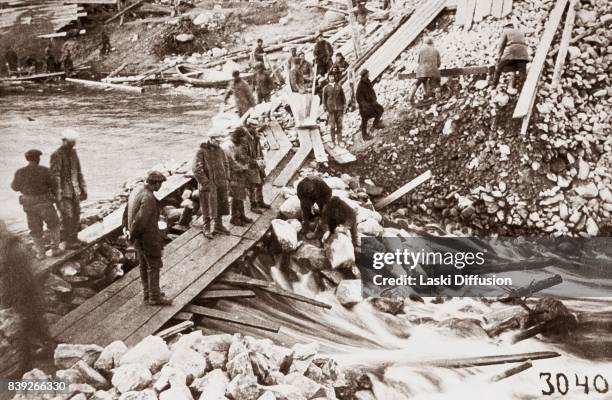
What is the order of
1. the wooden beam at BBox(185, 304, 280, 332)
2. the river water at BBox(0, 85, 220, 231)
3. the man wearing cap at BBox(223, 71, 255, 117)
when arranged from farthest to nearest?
1. the man wearing cap at BBox(223, 71, 255, 117)
2. the river water at BBox(0, 85, 220, 231)
3. the wooden beam at BBox(185, 304, 280, 332)

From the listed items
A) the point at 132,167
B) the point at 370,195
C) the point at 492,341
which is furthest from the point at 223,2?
the point at 492,341

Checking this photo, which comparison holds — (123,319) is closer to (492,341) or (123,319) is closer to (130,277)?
(130,277)

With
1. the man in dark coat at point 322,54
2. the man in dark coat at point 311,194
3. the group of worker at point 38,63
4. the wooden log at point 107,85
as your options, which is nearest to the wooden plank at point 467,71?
the man in dark coat at point 322,54

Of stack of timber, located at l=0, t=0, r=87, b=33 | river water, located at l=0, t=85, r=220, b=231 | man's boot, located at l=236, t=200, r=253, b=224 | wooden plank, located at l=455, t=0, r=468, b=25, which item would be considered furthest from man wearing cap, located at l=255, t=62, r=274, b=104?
wooden plank, located at l=455, t=0, r=468, b=25

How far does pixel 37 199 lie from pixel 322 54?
2195 millimetres

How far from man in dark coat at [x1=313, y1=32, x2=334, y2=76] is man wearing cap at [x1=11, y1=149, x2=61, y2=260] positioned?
2020 mm

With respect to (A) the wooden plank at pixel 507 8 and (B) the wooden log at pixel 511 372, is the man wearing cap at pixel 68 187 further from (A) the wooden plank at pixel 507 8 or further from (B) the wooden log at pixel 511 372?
(A) the wooden plank at pixel 507 8

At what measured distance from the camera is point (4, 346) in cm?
329

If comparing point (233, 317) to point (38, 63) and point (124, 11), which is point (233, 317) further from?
point (124, 11)

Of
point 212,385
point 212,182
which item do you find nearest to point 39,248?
point 212,182

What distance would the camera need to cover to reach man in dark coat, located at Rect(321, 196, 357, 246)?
3.81m

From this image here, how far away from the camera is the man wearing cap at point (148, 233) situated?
3303mm

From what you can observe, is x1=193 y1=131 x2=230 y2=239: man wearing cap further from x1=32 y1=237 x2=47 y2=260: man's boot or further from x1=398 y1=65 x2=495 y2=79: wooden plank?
x1=398 y1=65 x2=495 y2=79: wooden plank

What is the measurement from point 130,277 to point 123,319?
0.35 meters
